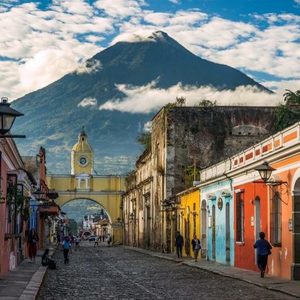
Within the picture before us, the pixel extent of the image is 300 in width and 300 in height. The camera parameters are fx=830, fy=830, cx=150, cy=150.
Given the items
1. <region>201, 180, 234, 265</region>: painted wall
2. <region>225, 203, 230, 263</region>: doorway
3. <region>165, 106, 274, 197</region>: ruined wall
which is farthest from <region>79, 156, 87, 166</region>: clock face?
<region>225, 203, 230, 263</region>: doorway

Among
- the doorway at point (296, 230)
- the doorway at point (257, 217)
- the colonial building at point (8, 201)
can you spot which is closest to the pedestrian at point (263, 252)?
the doorway at point (296, 230)

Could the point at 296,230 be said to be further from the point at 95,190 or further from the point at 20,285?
the point at 95,190

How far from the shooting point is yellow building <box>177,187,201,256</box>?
3753 cm

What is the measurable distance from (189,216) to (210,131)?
300 inches

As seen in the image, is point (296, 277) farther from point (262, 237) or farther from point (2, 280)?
point (2, 280)

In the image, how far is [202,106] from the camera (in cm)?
4672

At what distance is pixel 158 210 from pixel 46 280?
98.3 feet

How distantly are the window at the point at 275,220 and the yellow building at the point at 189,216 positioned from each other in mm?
13381

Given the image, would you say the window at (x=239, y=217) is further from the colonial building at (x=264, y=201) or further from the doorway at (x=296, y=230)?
the doorway at (x=296, y=230)

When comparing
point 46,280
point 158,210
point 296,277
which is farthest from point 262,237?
point 158,210

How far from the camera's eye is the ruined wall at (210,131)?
45.8m

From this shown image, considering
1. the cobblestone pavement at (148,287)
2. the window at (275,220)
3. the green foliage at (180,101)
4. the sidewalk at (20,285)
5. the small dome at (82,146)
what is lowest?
the cobblestone pavement at (148,287)

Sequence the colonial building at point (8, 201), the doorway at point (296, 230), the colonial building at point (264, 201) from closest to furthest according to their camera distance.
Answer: the colonial building at point (8, 201), the doorway at point (296, 230), the colonial building at point (264, 201)

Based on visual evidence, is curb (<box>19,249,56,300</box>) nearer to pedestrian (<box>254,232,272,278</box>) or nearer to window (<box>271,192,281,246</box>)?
pedestrian (<box>254,232,272,278</box>)
